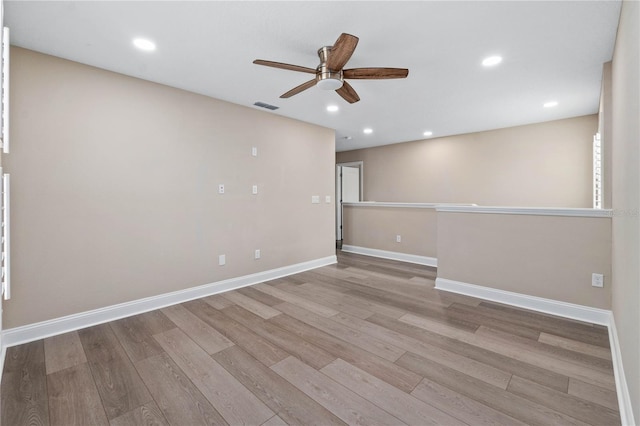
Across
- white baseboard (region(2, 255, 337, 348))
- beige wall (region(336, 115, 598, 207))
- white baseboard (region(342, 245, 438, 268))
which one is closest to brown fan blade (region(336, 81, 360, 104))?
white baseboard (region(2, 255, 337, 348))

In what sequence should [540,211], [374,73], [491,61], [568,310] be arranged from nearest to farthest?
[374,73], [491,61], [568,310], [540,211]

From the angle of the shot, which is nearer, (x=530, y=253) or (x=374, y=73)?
(x=374, y=73)

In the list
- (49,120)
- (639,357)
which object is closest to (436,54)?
(639,357)

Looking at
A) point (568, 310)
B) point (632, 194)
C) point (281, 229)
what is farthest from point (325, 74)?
point (568, 310)

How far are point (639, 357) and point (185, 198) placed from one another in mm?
3625

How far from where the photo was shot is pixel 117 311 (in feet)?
9.36

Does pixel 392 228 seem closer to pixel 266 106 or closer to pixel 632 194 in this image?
pixel 266 106

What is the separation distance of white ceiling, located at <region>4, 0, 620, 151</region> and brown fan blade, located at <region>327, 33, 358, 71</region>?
204 mm

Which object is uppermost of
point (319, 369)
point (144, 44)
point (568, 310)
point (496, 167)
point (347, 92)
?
point (144, 44)

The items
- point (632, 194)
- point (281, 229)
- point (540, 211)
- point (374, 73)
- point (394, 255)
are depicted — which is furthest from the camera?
point (394, 255)

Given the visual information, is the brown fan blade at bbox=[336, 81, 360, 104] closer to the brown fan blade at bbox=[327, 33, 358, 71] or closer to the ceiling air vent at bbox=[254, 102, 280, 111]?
the brown fan blade at bbox=[327, 33, 358, 71]

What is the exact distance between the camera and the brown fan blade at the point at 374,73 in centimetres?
228

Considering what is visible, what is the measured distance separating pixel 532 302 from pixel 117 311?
13.6 ft

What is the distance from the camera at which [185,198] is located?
10.9 feet
